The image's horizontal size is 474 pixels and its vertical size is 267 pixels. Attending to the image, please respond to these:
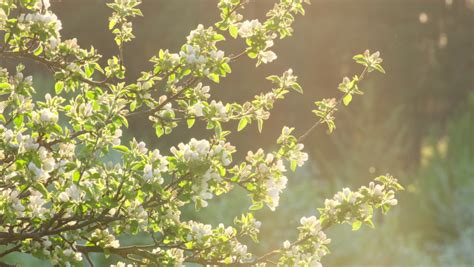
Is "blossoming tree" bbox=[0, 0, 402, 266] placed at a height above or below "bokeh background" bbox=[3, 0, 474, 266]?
below

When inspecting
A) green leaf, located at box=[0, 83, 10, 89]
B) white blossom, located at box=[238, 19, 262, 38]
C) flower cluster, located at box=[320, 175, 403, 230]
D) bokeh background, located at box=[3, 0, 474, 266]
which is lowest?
flower cluster, located at box=[320, 175, 403, 230]

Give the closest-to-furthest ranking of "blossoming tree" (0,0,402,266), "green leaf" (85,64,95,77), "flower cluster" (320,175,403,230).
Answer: "blossoming tree" (0,0,402,266), "flower cluster" (320,175,403,230), "green leaf" (85,64,95,77)

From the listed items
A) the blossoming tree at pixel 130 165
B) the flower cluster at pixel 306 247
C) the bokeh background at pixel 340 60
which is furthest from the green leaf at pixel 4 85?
the bokeh background at pixel 340 60

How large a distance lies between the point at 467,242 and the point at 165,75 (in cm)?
1447

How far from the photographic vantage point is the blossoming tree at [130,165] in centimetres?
438

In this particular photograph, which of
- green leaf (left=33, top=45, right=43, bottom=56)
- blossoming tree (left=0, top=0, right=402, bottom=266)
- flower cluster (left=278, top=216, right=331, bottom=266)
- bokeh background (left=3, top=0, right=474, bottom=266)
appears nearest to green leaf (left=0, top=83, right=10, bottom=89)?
blossoming tree (left=0, top=0, right=402, bottom=266)

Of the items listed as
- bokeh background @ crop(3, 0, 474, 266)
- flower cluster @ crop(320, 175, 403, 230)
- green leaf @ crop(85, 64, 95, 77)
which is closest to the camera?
flower cluster @ crop(320, 175, 403, 230)

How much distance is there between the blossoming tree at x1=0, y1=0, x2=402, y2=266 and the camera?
→ 4.38 m

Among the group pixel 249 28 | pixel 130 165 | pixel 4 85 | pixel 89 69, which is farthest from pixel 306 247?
pixel 4 85

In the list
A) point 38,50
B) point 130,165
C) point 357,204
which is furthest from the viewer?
point 38,50

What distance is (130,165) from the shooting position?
438 centimetres

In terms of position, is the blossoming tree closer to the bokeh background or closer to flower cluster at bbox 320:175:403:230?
flower cluster at bbox 320:175:403:230

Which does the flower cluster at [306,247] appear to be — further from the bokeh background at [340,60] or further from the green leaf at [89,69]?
the bokeh background at [340,60]

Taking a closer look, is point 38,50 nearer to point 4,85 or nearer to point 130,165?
point 4,85
